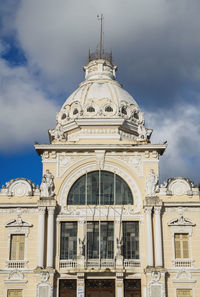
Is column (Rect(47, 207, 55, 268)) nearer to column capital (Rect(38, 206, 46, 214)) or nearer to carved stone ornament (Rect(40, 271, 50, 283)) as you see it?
column capital (Rect(38, 206, 46, 214))

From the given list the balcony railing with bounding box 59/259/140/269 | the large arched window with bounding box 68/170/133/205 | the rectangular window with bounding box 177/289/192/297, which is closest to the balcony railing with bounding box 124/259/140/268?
the balcony railing with bounding box 59/259/140/269

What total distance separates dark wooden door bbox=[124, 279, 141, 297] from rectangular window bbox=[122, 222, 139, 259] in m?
1.62

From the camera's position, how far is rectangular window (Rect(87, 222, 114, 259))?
3183 cm

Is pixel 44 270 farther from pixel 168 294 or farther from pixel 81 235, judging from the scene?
pixel 168 294

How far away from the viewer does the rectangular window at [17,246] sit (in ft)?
104

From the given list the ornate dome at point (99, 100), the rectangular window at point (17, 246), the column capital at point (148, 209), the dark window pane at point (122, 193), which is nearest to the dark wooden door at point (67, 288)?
the rectangular window at point (17, 246)

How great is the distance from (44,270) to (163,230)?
867 centimetres

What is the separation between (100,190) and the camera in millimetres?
33219

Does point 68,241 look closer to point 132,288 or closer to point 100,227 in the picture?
point 100,227

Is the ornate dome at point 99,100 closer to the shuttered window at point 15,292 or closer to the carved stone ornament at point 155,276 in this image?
the carved stone ornament at point 155,276

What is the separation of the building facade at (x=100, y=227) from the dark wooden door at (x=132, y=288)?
0.07m

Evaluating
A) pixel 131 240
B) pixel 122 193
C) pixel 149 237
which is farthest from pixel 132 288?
pixel 122 193

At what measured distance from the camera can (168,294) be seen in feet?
100

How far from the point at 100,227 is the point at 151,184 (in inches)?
188
